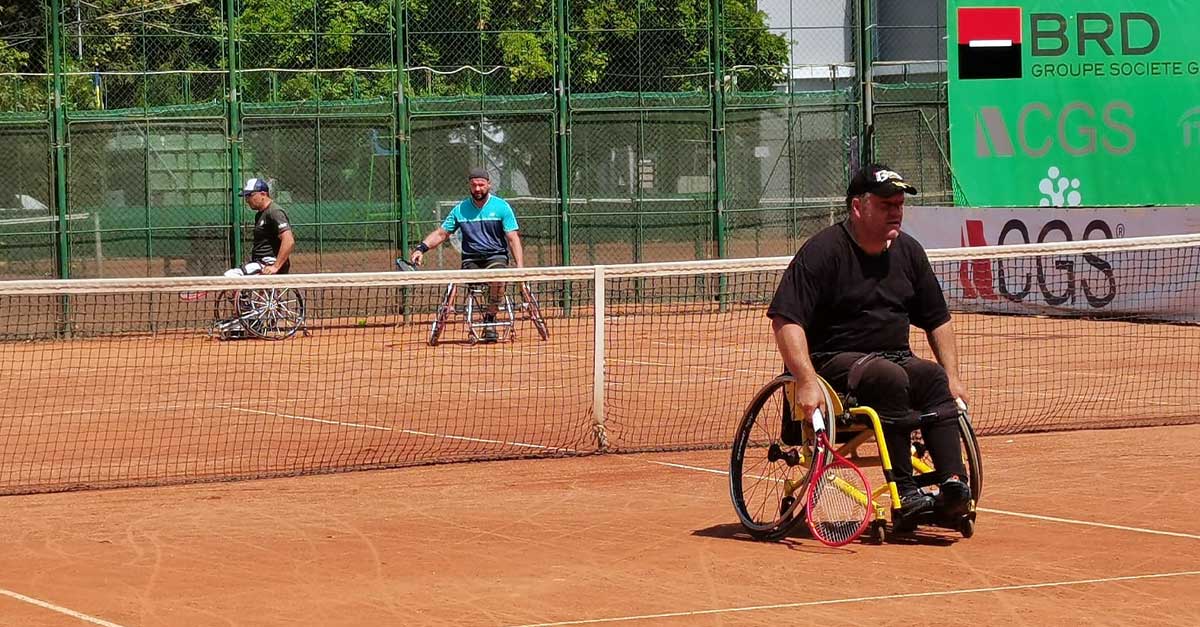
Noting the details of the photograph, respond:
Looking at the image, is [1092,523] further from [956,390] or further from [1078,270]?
[1078,270]

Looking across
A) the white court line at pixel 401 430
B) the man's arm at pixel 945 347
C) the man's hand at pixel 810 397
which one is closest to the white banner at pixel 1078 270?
the white court line at pixel 401 430

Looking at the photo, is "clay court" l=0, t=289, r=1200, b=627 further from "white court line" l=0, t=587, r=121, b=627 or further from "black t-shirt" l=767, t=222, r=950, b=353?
"black t-shirt" l=767, t=222, r=950, b=353

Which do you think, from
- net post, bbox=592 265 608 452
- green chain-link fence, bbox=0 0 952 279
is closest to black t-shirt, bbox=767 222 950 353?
net post, bbox=592 265 608 452

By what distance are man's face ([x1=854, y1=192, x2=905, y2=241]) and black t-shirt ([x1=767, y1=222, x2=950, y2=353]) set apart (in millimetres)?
113

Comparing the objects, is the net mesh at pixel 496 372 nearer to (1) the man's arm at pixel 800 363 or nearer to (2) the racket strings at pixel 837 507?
(2) the racket strings at pixel 837 507

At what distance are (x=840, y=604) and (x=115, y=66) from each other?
2655cm

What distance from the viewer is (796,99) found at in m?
23.9

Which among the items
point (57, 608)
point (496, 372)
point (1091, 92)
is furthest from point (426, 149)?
point (57, 608)

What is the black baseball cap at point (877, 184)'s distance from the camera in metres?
7.37

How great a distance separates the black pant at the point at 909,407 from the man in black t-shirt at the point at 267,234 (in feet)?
40.1

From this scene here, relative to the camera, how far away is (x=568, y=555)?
730cm

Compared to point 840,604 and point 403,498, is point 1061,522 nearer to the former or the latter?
point 840,604

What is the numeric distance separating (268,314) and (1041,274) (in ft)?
29.4

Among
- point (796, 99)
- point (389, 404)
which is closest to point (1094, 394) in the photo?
point (389, 404)
